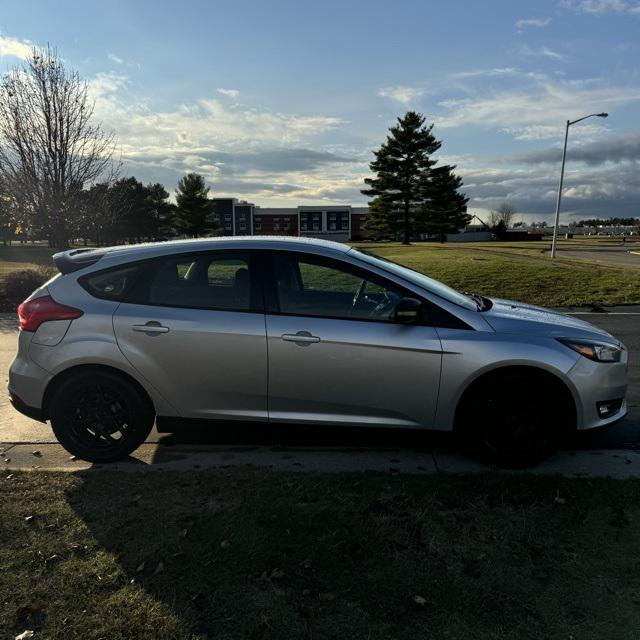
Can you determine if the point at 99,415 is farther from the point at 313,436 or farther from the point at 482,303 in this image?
the point at 482,303

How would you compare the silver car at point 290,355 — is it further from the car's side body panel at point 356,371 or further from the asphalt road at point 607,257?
the asphalt road at point 607,257

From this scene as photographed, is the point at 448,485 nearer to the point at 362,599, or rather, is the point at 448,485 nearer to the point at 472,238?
the point at 362,599

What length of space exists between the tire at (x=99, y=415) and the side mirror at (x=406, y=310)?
188cm

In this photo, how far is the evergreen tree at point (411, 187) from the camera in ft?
166

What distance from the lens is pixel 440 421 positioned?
3703 millimetres

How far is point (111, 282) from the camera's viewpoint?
391cm

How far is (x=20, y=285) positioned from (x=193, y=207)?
5486 cm

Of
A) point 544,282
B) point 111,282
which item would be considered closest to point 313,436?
point 111,282

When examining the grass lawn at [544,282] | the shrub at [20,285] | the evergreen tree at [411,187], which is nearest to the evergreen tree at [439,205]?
the evergreen tree at [411,187]

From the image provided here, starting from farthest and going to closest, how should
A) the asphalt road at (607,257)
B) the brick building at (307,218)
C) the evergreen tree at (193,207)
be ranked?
1. the brick building at (307,218)
2. the evergreen tree at (193,207)
3. the asphalt road at (607,257)

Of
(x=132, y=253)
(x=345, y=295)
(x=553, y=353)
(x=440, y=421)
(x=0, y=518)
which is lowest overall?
(x=0, y=518)

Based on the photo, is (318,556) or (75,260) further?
(75,260)

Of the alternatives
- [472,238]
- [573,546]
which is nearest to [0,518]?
[573,546]

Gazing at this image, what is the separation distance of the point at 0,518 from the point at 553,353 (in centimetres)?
353
